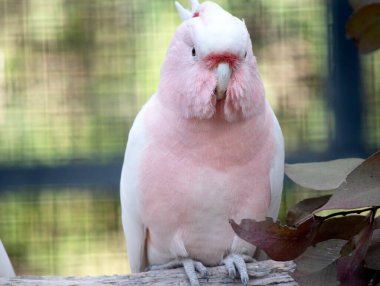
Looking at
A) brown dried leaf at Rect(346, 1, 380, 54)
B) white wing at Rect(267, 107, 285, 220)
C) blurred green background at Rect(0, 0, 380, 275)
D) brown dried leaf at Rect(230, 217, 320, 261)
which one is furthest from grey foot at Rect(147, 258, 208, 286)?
blurred green background at Rect(0, 0, 380, 275)

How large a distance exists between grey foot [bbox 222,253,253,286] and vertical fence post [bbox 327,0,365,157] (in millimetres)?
671

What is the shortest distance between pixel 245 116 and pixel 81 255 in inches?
33.5

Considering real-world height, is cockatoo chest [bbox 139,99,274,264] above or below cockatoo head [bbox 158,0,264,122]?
below

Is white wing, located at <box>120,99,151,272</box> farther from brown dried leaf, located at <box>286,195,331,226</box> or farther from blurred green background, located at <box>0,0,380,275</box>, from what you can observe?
blurred green background, located at <box>0,0,380,275</box>

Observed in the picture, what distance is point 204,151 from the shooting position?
1.06m

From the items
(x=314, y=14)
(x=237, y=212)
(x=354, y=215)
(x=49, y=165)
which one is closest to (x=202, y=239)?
(x=237, y=212)

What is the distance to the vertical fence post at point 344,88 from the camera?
1.68m

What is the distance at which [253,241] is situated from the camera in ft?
2.50

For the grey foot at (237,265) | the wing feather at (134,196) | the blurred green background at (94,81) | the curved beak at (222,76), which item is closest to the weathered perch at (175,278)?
the grey foot at (237,265)

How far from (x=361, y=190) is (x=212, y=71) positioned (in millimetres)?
335

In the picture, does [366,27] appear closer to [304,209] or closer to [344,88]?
[304,209]

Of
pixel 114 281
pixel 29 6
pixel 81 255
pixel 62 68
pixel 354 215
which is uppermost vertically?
pixel 29 6

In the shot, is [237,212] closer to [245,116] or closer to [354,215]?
[245,116]

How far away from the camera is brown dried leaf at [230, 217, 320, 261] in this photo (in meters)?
0.76
